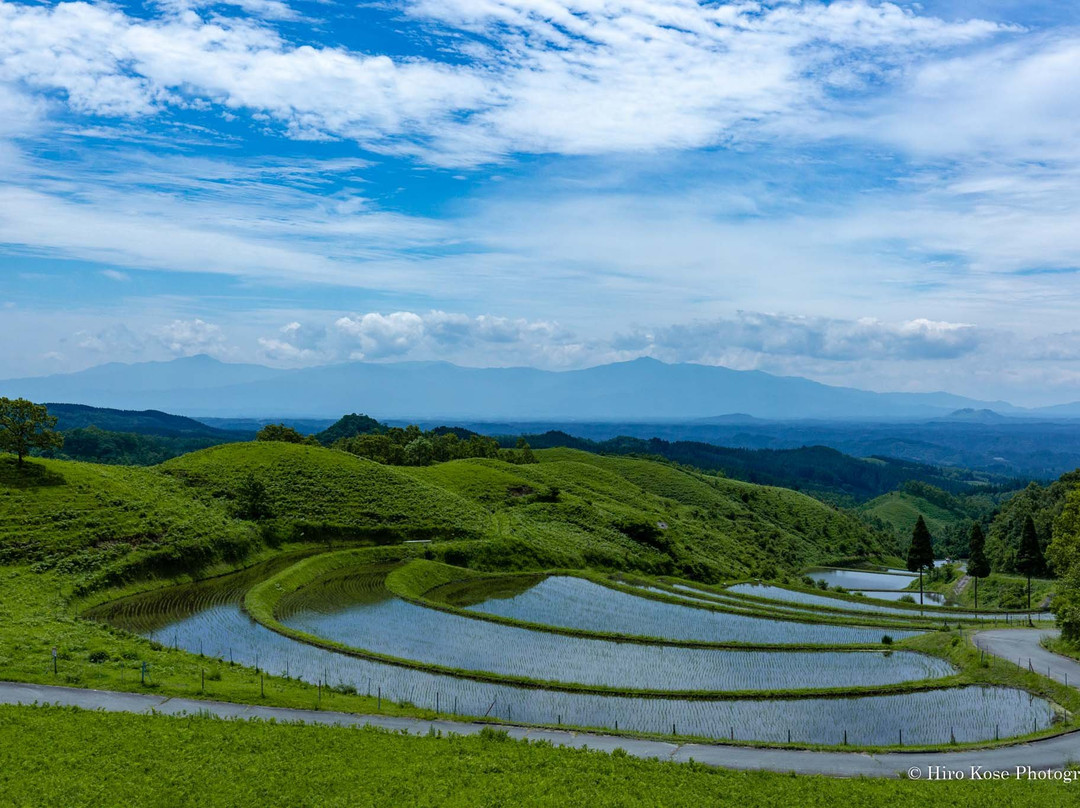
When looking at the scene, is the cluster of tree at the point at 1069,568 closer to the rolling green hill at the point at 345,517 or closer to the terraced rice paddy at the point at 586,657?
the terraced rice paddy at the point at 586,657

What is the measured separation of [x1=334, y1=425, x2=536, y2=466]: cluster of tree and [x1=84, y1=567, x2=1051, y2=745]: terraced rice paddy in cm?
9434

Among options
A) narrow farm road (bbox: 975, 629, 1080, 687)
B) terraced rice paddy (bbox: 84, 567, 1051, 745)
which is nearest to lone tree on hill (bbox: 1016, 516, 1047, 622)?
narrow farm road (bbox: 975, 629, 1080, 687)

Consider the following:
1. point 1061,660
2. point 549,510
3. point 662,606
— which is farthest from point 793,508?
point 1061,660

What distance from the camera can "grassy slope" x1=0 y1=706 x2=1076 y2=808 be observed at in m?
24.7

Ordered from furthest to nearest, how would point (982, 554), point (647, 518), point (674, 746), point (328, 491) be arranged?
point (647, 518) < point (328, 491) < point (982, 554) < point (674, 746)

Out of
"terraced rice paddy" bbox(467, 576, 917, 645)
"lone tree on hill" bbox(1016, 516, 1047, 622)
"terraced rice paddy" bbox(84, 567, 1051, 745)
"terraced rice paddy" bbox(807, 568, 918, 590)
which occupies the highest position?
"lone tree on hill" bbox(1016, 516, 1047, 622)

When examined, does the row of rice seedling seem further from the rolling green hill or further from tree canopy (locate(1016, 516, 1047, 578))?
the rolling green hill

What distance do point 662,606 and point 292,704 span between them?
40.7 metres

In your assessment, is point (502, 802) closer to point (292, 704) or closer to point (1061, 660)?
point (292, 704)

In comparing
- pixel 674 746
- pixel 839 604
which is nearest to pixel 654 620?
pixel 674 746

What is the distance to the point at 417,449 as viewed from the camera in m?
149

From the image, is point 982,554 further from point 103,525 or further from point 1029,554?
point 103,525

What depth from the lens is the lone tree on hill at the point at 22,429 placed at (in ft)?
228

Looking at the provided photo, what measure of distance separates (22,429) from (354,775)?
211ft
